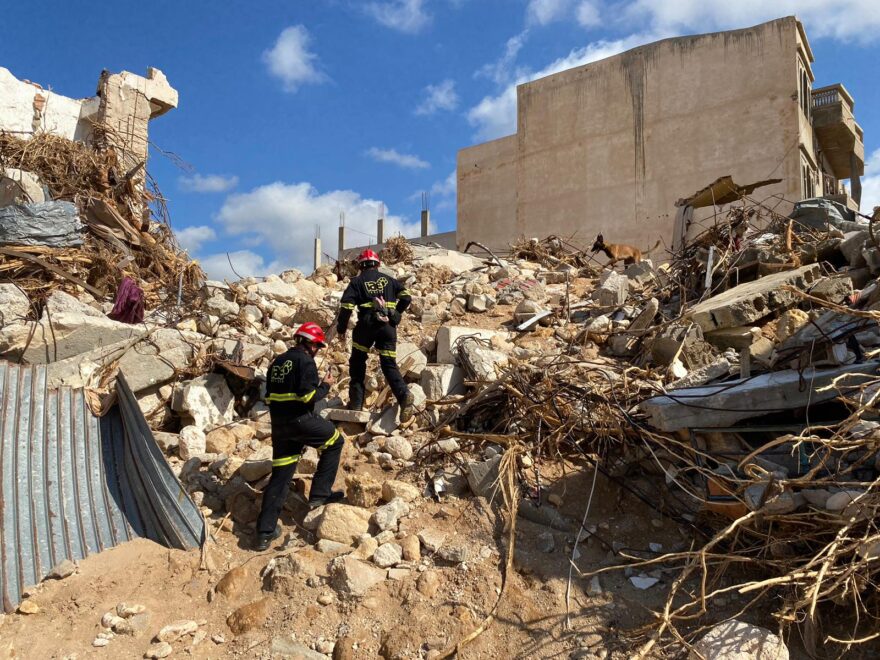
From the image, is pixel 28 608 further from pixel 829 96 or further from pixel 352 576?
pixel 829 96

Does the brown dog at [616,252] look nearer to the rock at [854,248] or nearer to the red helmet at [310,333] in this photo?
the rock at [854,248]

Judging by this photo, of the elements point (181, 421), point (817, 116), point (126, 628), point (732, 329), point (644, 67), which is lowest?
point (126, 628)

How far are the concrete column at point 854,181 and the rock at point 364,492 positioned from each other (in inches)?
766

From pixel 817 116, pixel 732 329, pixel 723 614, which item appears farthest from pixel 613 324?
pixel 817 116

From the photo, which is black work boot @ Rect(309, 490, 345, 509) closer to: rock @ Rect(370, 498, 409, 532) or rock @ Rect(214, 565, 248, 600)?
rock @ Rect(370, 498, 409, 532)

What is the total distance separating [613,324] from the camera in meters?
7.02

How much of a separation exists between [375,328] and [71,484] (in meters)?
2.40

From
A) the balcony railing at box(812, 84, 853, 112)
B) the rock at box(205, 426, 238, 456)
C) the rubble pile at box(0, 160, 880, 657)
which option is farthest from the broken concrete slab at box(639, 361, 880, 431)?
the balcony railing at box(812, 84, 853, 112)

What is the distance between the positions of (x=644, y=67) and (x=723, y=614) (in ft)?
57.0

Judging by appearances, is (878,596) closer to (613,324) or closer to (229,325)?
(613,324)

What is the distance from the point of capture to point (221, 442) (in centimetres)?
532

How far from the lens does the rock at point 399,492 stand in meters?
4.34

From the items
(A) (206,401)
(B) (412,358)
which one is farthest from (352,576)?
(B) (412,358)

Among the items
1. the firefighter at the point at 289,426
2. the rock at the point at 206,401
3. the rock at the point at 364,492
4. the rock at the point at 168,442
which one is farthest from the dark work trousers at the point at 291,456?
the rock at the point at 206,401
